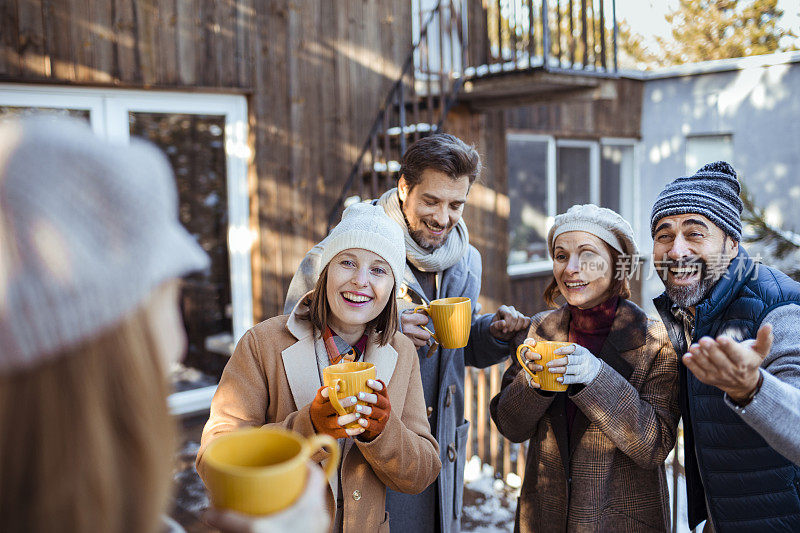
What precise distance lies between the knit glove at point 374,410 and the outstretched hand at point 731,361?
70 centimetres

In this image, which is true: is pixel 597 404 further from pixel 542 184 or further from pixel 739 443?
pixel 542 184

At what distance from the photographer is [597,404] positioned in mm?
1736

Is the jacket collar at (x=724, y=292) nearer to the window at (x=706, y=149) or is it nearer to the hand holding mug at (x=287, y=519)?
the hand holding mug at (x=287, y=519)

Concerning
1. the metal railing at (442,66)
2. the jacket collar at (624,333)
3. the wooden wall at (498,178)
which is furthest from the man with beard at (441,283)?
the wooden wall at (498,178)

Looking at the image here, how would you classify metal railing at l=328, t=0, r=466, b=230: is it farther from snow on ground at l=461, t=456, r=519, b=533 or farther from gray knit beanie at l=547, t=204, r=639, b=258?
gray knit beanie at l=547, t=204, r=639, b=258

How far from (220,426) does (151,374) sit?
2.78ft

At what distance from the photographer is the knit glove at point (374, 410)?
139 centimetres

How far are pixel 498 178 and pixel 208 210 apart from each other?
133 inches

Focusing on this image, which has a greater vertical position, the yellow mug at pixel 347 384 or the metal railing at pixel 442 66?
the metal railing at pixel 442 66

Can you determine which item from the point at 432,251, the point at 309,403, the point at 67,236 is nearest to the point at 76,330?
the point at 67,236

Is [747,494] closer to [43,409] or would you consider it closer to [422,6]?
[43,409]

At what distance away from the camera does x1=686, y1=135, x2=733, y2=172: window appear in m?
8.66

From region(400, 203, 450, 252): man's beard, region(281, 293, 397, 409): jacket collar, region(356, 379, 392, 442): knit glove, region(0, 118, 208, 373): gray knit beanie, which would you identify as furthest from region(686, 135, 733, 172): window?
region(0, 118, 208, 373): gray knit beanie

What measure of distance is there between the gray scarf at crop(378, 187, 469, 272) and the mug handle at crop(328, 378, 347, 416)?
98cm
